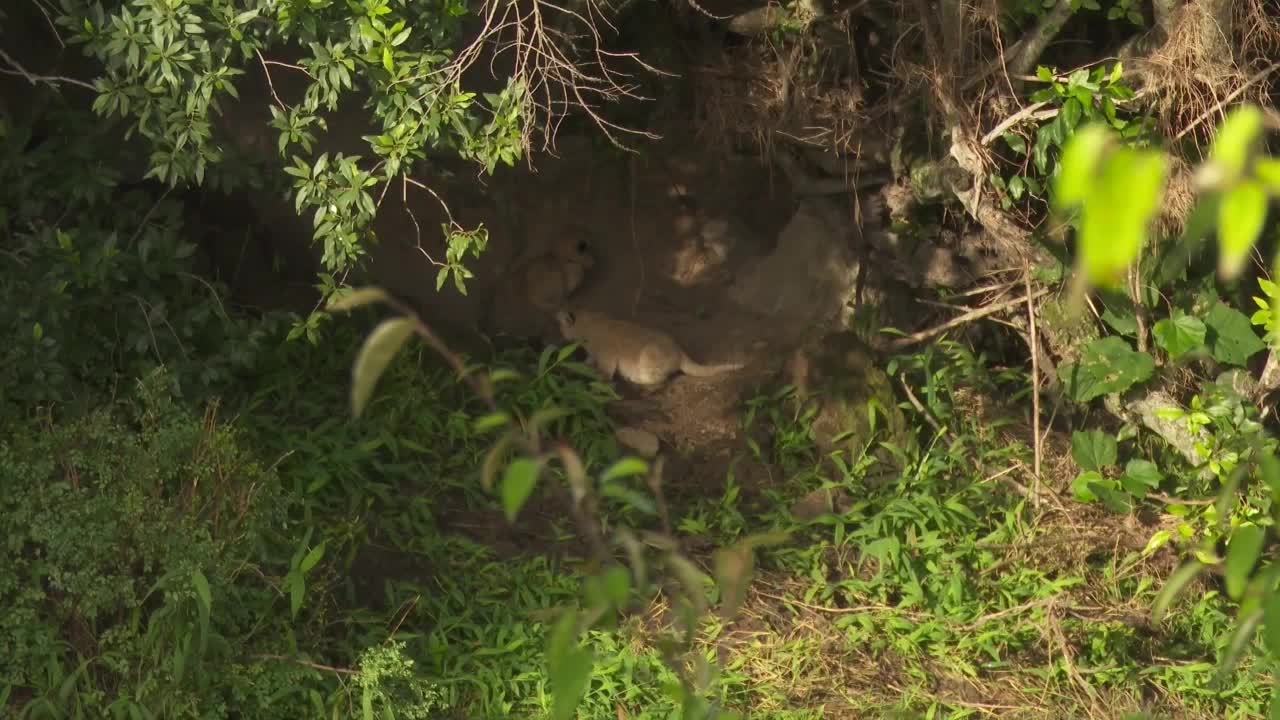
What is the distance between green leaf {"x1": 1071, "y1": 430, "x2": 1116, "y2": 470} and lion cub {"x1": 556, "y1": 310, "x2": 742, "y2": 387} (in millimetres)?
1519

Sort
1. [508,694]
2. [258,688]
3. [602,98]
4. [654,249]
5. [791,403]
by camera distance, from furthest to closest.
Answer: [654,249], [602,98], [791,403], [508,694], [258,688]

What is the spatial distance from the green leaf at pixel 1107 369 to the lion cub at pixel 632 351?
1473 millimetres

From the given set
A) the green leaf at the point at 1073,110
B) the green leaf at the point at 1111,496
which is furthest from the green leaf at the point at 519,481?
the green leaf at the point at 1111,496

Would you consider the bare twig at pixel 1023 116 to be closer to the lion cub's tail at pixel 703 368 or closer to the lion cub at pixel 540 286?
the lion cub's tail at pixel 703 368

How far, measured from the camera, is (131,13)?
144 inches

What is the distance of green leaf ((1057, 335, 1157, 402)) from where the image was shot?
4.60 meters

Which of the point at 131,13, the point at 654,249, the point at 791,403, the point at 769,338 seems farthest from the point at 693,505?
the point at 131,13

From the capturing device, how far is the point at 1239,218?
2.79ft

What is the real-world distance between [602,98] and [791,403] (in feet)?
5.01

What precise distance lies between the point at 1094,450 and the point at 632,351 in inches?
74.6

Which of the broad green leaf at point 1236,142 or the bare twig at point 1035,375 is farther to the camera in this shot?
the bare twig at point 1035,375

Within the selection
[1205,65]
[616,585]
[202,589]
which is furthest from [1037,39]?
[616,585]

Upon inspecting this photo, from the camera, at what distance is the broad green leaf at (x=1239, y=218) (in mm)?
833

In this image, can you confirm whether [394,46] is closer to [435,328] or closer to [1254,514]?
[435,328]
